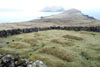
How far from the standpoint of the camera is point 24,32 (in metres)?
56.0

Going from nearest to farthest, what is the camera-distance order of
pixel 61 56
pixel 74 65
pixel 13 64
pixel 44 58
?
pixel 13 64
pixel 74 65
pixel 44 58
pixel 61 56

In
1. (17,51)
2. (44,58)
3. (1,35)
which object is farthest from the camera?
(1,35)

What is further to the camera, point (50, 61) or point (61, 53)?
point (61, 53)

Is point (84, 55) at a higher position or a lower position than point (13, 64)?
lower

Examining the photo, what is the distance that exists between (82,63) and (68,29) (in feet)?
132

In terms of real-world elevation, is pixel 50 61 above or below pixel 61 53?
below

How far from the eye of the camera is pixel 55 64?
23.5 metres

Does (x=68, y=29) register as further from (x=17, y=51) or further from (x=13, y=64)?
(x=13, y=64)

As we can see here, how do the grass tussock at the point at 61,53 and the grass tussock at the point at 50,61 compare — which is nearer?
the grass tussock at the point at 50,61

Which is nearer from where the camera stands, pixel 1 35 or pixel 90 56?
pixel 90 56

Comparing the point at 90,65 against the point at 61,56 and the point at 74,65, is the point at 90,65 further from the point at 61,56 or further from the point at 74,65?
the point at 61,56

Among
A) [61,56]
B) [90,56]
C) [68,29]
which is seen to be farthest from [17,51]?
[68,29]

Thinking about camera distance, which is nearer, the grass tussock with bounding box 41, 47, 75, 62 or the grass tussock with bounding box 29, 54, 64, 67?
the grass tussock with bounding box 29, 54, 64, 67

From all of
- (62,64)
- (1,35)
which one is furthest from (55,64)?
(1,35)
